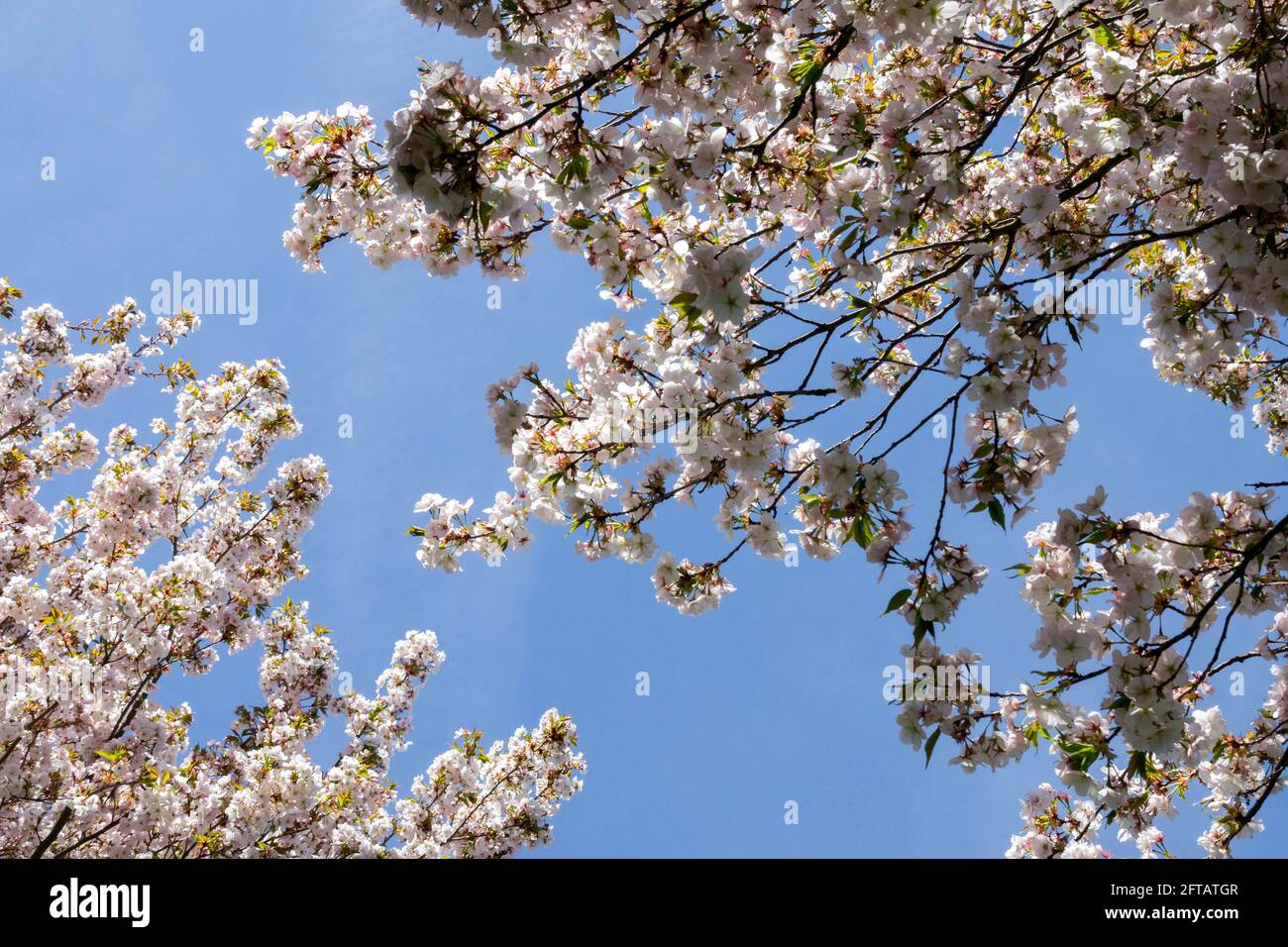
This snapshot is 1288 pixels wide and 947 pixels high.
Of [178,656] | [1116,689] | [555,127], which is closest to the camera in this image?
[1116,689]

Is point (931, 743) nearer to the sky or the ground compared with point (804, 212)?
nearer to the ground

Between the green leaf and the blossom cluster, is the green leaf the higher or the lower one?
the lower one

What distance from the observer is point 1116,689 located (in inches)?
121

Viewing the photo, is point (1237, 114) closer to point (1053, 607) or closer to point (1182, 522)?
point (1182, 522)

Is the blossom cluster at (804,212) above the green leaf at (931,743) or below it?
above

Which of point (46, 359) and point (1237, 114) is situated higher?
point (46, 359)

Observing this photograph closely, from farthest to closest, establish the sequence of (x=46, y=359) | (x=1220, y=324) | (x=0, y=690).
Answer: (x=46, y=359) < (x=0, y=690) < (x=1220, y=324)

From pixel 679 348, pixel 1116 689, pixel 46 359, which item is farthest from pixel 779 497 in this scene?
pixel 46 359
